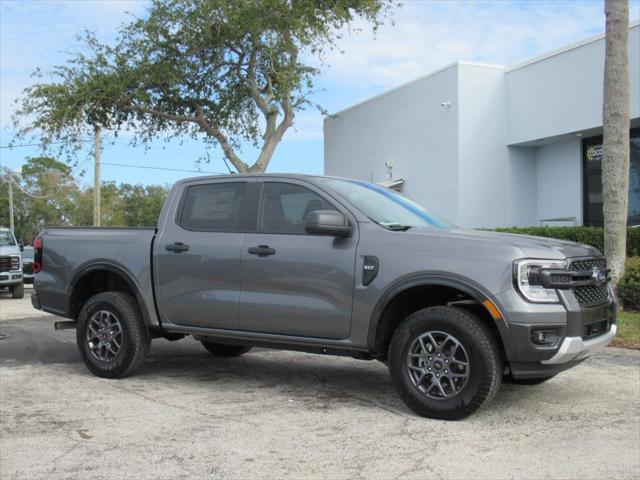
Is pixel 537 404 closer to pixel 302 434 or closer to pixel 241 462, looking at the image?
pixel 302 434

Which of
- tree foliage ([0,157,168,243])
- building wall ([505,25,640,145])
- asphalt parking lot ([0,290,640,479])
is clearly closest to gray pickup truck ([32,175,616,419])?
asphalt parking lot ([0,290,640,479])

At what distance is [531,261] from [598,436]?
1262 millimetres

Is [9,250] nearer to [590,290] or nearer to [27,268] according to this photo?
[27,268]

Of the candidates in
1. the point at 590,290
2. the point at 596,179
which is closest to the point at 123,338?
the point at 590,290

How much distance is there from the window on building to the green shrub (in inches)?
230

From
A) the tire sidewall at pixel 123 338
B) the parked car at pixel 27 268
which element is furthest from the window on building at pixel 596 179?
the parked car at pixel 27 268

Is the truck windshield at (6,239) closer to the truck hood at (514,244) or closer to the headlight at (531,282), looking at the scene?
the truck hood at (514,244)

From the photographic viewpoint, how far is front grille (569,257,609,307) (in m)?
5.05

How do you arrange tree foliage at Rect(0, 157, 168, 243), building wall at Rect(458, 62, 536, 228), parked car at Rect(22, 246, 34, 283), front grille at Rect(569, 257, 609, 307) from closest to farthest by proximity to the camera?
front grille at Rect(569, 257, 609, 307) < building wall at Rect(458, 62, 536, 228) < parked car at Rect(22, 246, 34, 283) < tree foliage at Rect(0, 157, 168, 243)

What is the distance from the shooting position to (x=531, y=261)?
4875mm

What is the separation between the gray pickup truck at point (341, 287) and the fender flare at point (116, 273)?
15 millimetres

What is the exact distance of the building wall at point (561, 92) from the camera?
618 inches

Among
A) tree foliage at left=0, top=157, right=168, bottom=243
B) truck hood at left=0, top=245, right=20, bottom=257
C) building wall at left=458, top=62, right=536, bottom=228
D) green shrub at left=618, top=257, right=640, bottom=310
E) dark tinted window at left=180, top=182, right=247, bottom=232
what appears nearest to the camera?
dark tinted window at left=180, top=182, right=247, bottom=232

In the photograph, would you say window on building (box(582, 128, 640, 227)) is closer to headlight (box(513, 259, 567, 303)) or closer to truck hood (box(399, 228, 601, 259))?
truck hood (box(399, 228, 601, 259))
